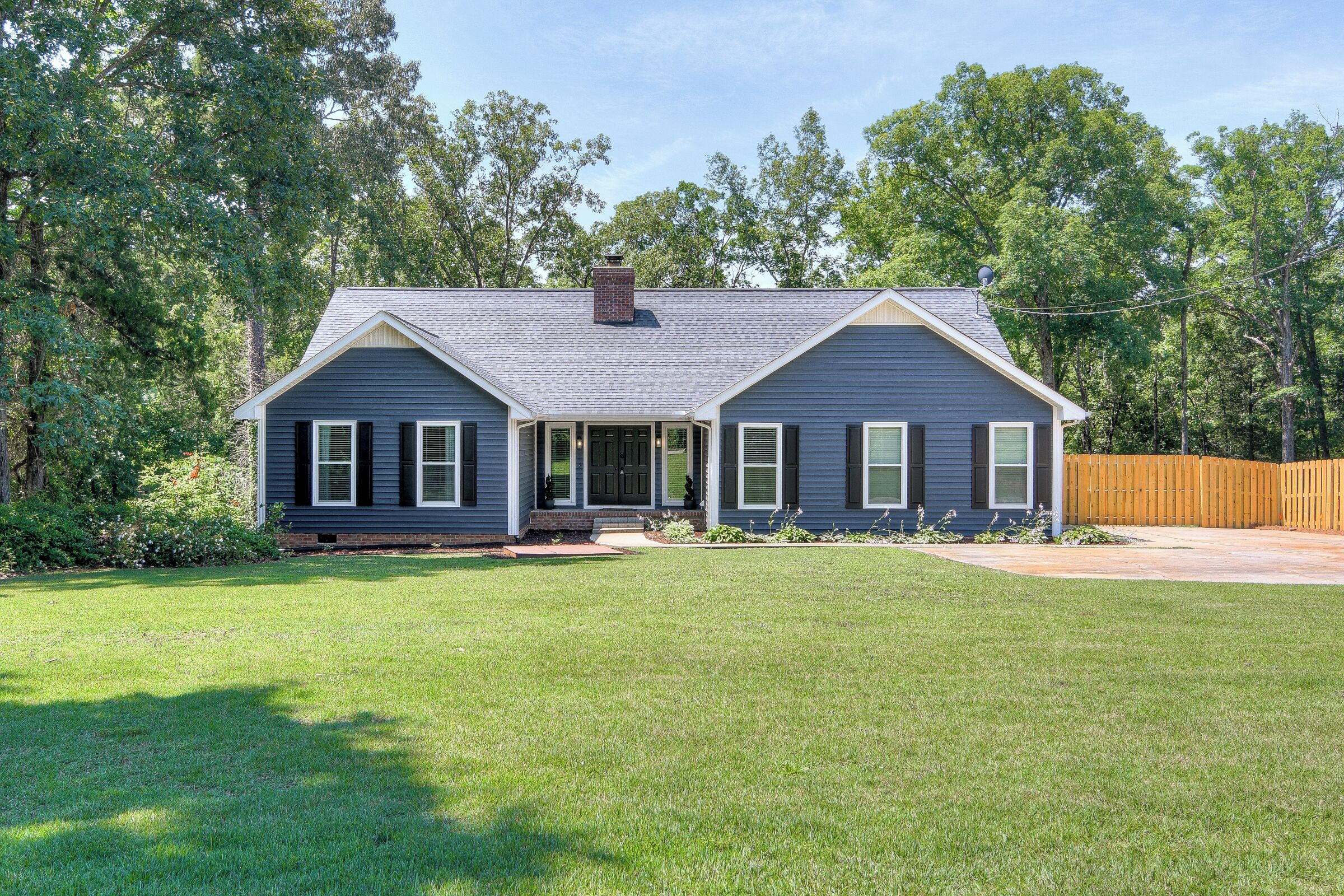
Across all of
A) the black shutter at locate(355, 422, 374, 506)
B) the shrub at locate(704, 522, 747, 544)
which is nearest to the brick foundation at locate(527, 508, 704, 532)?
the shrub at locate(704, 522, 747, 544)

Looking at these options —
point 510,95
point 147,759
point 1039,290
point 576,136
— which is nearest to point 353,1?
point 510,95

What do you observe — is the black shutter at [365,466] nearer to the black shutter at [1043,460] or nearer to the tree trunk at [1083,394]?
the black shutter at [1043,460]

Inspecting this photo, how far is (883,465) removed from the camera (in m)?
17.2

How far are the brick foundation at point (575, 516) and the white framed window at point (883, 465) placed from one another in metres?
3.85

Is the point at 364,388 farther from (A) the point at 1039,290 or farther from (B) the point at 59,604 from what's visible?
(A) the point at 1039,290

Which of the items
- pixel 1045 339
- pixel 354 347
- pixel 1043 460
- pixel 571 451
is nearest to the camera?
pixel 354 347

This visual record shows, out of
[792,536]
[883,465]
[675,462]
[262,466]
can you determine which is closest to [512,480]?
[675,462]

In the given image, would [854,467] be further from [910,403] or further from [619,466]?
[619,466]

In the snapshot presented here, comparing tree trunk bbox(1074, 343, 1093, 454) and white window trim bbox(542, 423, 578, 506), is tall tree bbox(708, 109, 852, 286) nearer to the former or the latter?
tree trunk bbox(1074, 343, 1093, 454)

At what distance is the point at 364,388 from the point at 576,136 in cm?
2313

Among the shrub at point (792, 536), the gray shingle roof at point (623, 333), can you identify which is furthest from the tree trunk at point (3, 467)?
the shrub at point (792, 536)

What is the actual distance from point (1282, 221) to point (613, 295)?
26846 millimetres

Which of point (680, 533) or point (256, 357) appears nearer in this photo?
point (680, 533)

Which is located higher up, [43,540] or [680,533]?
[43,540]
